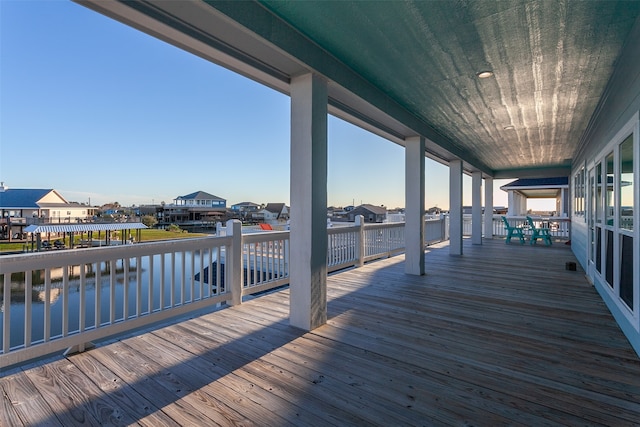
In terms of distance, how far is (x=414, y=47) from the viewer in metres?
2.84

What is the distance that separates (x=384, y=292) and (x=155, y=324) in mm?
2946

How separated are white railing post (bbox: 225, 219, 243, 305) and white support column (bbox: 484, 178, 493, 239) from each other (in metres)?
11.4

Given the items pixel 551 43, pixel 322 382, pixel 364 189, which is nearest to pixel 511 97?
pixel 551 43

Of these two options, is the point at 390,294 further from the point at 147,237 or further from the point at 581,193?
the point at 581,193

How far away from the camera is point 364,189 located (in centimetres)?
1752


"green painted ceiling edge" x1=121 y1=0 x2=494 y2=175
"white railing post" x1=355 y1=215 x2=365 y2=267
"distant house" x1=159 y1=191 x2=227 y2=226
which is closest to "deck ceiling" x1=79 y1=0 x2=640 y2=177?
"green painted ceiling edge" x1=121 y1=0 x2=494 y2=175

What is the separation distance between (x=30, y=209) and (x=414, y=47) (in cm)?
333

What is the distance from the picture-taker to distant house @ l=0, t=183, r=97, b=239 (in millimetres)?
1934

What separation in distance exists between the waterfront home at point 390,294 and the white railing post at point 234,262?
2cm

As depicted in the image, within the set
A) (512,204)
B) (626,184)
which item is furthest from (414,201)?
(512,204)

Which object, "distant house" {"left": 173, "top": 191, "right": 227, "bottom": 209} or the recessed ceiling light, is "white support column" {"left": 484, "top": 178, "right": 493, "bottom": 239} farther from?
"distant house" {"left": 173, "top": 191, "right": 227, "bottom": 209}

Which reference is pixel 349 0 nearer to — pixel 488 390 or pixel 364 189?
pixel 488 390

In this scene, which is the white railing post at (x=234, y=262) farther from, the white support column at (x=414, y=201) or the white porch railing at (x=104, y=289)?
the white support column at (x=414, y=201)

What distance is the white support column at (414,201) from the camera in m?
5.42
